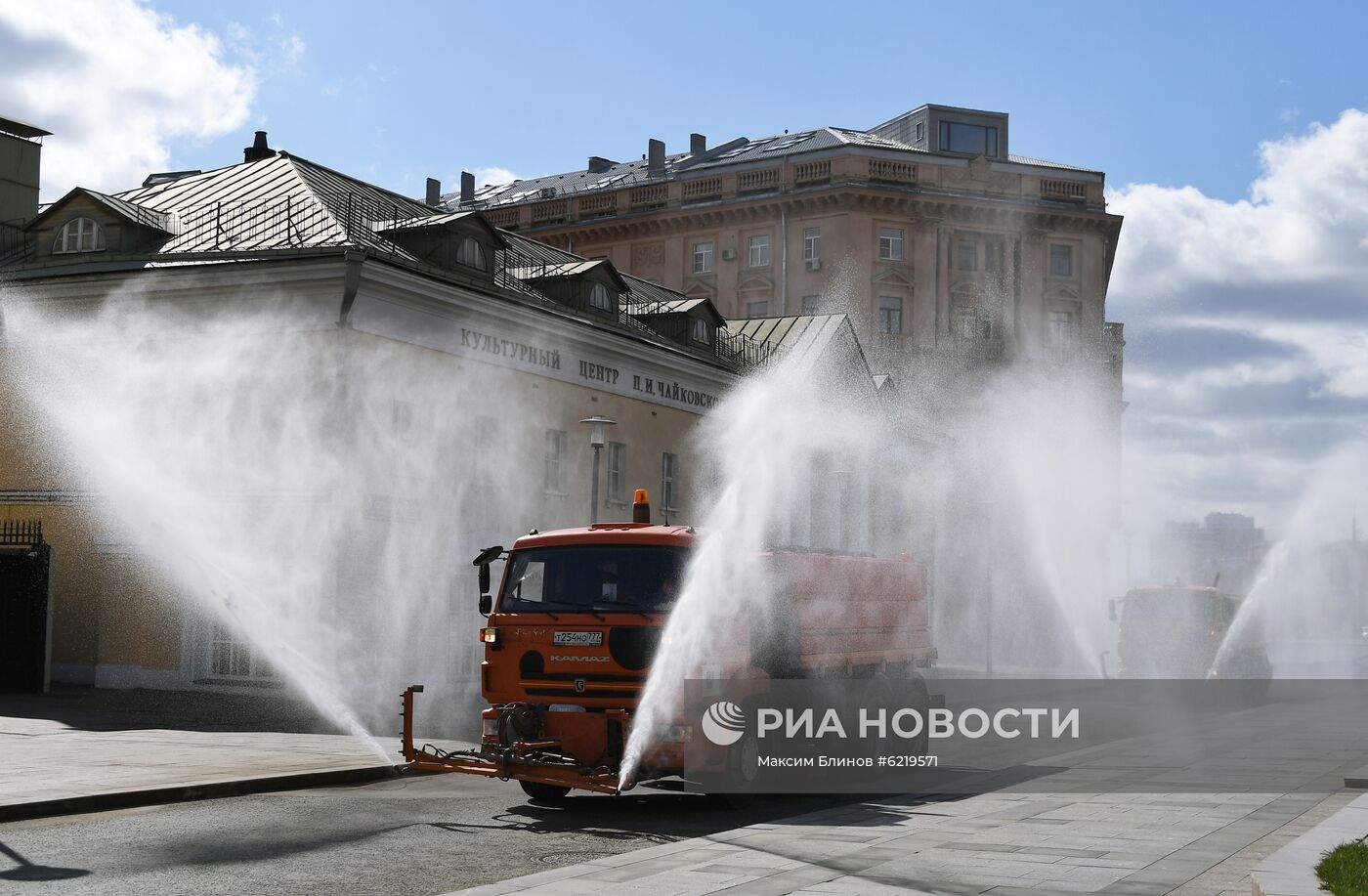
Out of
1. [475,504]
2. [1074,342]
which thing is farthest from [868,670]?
[1074,342]

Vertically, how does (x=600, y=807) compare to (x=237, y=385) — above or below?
below

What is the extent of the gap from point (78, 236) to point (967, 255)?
49416 mm

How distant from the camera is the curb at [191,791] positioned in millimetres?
12836

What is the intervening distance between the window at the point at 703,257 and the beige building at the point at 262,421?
1555 inches

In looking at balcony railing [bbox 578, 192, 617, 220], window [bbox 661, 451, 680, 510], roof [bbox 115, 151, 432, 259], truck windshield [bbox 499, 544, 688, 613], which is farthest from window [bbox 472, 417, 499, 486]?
balcony railing [bbox 578, 192, 617, 220]

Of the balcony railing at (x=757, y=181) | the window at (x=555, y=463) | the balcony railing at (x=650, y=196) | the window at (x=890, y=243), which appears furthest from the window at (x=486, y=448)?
the balcony railing at (x=650, y=196)

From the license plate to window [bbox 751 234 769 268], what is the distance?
189ft

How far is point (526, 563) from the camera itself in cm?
1516

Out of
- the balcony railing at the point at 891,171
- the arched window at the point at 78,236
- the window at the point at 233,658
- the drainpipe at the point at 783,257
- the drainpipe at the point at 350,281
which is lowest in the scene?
the window at the point at 233,658

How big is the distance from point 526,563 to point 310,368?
13336mm

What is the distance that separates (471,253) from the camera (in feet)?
104

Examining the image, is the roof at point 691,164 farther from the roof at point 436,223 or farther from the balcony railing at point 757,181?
the roof at point 436,223

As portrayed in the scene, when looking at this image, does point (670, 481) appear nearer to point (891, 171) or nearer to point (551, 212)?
point (891, 171)

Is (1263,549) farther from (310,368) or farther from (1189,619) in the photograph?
(310,368)
